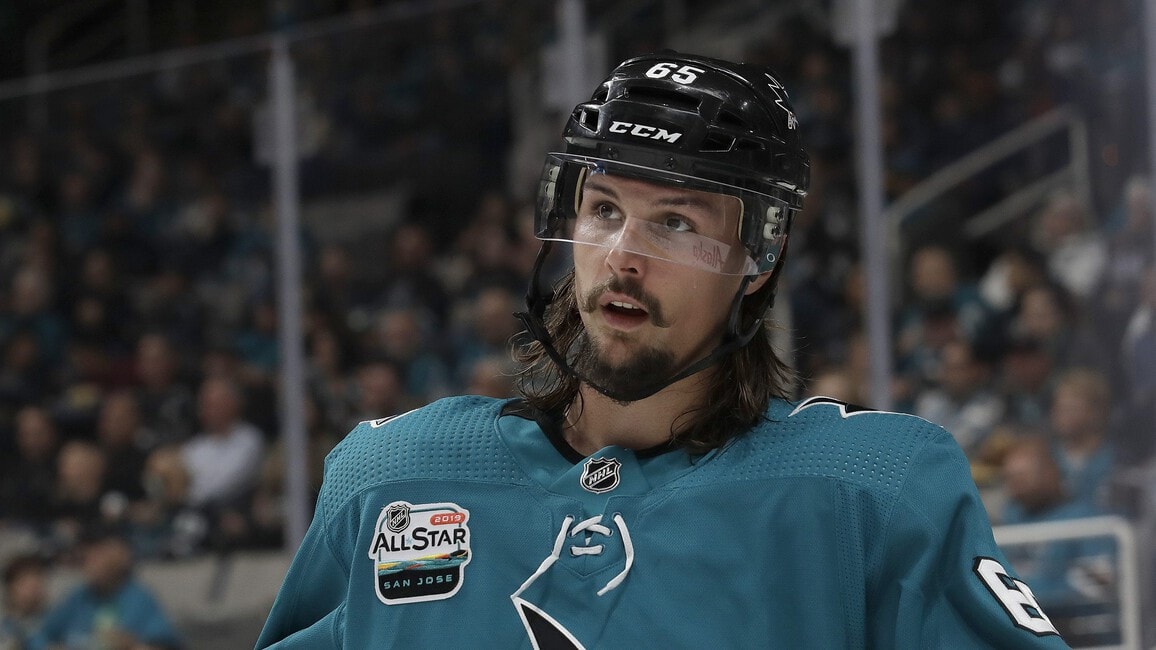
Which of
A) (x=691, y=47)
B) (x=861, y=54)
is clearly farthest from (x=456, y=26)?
(x=861, y=54)

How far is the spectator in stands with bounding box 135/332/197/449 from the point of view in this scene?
4.11 meters

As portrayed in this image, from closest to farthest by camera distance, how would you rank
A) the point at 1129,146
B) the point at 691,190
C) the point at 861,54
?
the point at 691,190 < the point at 1129,146 < the point at 861,54

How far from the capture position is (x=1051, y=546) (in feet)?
9.73

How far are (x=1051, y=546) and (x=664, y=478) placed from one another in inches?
70.1

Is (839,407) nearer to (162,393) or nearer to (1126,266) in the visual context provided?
(1126,266)

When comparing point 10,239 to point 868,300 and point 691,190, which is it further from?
point 691,190

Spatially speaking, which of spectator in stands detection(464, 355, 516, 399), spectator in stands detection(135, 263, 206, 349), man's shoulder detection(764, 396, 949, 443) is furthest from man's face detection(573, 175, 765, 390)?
spectator in stands detection(135, 263, 206, 349)

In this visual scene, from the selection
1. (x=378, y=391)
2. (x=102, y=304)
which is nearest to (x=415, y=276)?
(x=378, y=391)

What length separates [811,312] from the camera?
10.3 feet

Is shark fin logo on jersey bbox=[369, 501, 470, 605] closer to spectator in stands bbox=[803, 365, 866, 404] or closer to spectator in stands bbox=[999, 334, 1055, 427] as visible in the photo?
spectator in stands bbox=[803, 365, 866, 404]

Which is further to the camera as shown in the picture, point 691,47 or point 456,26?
point 456,26

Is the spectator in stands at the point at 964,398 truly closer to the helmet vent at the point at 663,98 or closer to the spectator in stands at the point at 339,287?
the spectator in stands at the point at 339,287

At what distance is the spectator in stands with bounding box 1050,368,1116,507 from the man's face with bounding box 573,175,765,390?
1767 millimetres

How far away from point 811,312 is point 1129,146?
0.72 m
